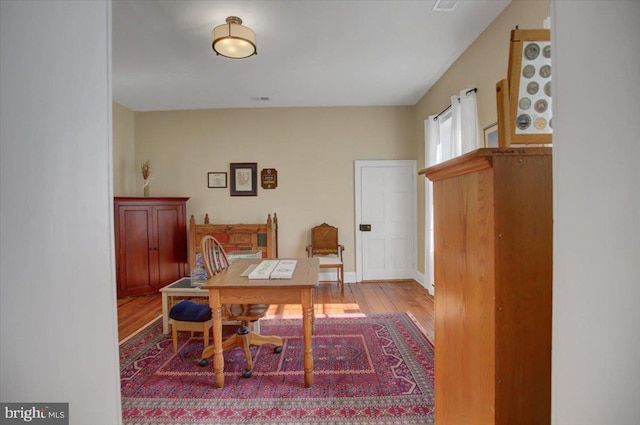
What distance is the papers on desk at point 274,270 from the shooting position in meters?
2.10

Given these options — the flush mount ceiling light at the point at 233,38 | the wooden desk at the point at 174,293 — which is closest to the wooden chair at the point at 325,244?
the wooden desk at the point at 174,293

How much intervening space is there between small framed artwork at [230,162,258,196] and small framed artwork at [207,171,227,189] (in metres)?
0.16

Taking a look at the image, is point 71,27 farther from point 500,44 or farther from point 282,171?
point 282,171

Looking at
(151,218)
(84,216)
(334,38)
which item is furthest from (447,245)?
(151,218)

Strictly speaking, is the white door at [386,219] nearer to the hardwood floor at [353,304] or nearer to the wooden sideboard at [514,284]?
the hardwood floor at [353,304]

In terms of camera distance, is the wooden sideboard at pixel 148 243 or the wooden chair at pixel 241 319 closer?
the wooden chair at pixel 241 319

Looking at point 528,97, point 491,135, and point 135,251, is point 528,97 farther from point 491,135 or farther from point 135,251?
point 135,251

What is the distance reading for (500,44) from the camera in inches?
100

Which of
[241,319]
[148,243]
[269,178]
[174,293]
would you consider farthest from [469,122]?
[148,243]

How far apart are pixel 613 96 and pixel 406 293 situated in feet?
13.5

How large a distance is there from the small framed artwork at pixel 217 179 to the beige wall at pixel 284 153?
91 mm

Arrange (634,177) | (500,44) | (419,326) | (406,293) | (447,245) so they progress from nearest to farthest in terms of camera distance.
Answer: (634,177)
(447,245)
(500,44)
(419,326)
(406,293)

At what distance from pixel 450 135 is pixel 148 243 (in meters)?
4.72

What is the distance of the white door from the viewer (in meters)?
4.96
